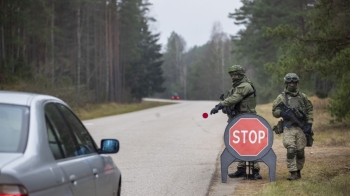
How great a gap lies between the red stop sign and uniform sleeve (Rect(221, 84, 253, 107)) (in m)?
0.50

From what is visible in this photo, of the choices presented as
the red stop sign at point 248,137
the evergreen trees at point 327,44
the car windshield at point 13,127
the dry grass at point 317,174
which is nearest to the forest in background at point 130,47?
the evergreen trees at point 327,44

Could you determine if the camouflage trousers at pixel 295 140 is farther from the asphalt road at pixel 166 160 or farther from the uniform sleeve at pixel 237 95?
the asphalt road at pixel 166 160

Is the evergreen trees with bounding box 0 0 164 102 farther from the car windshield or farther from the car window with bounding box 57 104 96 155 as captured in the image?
the car windshield

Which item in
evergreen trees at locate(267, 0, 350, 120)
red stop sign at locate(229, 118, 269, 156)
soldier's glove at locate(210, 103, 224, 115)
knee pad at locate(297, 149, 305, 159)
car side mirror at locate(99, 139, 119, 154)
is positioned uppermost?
evergreen trees at locate(267, 0, 350, 120)

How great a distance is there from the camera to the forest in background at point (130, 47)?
15.1 meters

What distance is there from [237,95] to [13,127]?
262 inches

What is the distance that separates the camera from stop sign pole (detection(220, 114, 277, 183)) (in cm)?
1061

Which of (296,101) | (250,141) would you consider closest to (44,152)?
(250,141)

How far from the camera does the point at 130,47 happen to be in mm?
73750

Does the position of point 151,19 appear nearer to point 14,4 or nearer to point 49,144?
point 14,4

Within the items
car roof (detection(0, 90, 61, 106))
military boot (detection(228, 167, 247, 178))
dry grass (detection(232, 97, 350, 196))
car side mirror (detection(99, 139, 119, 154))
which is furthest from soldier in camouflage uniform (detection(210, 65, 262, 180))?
car roof (detection(0, 90, 61, 106))

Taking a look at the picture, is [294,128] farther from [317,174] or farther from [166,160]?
[166,160]

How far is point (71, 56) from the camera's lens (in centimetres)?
5938

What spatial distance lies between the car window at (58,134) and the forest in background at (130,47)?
9161mm
